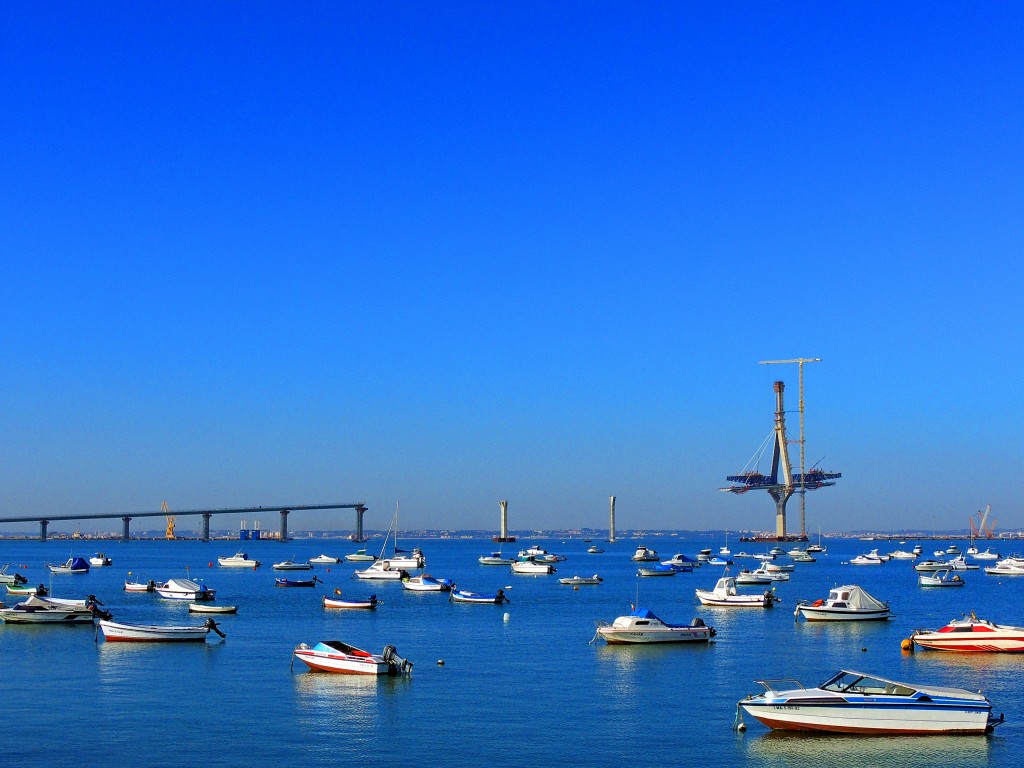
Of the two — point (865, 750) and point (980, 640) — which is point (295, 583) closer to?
point (980, 640)

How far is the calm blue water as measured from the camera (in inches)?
1442

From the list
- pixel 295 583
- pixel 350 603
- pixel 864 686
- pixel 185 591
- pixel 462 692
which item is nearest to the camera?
pixel 864 686

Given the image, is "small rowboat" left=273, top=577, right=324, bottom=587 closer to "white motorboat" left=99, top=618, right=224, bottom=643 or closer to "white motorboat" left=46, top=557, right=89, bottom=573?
→ "white motorboat" left=46, top=557, right=89, bottom=573

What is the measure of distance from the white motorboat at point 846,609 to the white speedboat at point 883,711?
137 feet

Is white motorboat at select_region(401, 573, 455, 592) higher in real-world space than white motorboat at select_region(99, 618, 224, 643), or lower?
lower

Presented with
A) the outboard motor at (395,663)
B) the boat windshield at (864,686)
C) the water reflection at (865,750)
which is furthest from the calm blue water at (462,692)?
the boat windshield at (864,686)

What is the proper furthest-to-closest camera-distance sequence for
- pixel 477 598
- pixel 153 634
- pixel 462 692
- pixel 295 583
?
1. pixel 295 583
2. pixel 477 598
3. pixel 153 634
4. pixel 462 692

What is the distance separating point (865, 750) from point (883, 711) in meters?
1.92

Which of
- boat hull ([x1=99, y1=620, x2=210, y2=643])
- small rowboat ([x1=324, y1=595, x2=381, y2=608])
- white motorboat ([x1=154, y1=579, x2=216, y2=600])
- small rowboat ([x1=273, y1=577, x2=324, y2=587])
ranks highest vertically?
boat hull ([x1=99, y1=620, x2=210, y2=643])

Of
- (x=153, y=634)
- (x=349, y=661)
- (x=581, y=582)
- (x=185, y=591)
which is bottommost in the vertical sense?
(x=581, y=582)

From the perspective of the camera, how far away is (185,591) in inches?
3816

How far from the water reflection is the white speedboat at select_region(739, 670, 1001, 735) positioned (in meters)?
0.34

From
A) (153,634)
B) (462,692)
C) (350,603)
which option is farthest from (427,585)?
(462,692)

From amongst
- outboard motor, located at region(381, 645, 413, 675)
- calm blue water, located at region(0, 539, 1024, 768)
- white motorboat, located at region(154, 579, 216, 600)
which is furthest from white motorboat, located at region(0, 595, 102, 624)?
outboard motor, located at region(381, 645, 413, 675)
